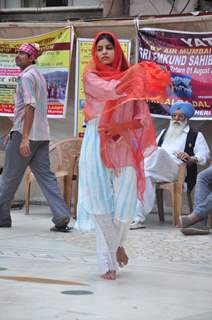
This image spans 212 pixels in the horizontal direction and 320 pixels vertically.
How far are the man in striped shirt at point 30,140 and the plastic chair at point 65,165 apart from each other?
0.94 meters

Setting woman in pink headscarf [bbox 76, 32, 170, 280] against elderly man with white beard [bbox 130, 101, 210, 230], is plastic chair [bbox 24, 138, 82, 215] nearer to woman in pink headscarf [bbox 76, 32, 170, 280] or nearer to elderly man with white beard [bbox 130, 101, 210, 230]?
elderly man with white beard [bbox 130, 101, 210, 230]

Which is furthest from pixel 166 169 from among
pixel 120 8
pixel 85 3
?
pixel 85 3

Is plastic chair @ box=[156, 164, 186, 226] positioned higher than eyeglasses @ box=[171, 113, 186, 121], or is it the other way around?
eyeglasses @ box=[171, 113, 186, 121]

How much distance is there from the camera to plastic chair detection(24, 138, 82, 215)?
30.7ft

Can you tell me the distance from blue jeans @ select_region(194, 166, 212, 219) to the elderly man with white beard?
1.32 feet

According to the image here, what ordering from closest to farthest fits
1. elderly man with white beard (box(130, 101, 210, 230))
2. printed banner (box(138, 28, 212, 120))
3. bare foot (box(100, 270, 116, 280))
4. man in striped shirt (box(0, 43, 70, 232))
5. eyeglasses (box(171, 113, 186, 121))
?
1. bare foot (box(100, 270, 116, 280))
2. man in striped shirt (box(0, 43, 70, 232))
3. elderly man with white beard (box(130, 101, 210, 230))
4. eyeglasses (box(171, 113, 186, 121))
5. printed banner (box(138, 28, 212, 120))

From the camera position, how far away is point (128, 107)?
5.94 m

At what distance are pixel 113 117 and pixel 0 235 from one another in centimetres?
265

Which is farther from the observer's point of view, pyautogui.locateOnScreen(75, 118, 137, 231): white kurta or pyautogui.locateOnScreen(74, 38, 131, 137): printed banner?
pyautogui.locateOnScreen(74, 38, 131, 137): printed banner

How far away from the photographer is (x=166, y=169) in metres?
8.73

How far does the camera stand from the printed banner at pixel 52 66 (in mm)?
9992

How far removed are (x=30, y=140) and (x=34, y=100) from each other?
0.42 meters

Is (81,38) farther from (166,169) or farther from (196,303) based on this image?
(196,303)

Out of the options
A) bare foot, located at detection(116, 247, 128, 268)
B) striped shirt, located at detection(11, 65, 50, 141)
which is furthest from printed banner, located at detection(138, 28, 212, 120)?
bare foot, located at detection(116, 247, 128, 268)
